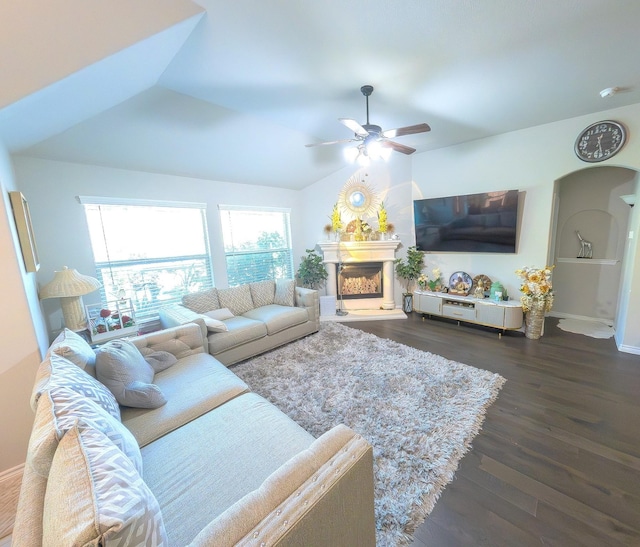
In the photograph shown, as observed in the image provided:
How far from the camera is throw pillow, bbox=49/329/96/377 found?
58.1 inches

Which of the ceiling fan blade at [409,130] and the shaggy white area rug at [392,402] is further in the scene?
the ceiling fan blade at [409,130]

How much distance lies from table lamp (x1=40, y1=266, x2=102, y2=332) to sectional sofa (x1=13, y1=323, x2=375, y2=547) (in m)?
0.74

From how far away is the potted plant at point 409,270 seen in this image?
14.5 ft

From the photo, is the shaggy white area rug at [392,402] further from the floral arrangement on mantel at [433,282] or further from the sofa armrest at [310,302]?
the floral arrangement on mantel at [433,282]

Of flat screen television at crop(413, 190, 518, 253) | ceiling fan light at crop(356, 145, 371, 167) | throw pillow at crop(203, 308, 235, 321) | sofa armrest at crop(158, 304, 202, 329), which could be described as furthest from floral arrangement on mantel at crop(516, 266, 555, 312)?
sofa armrest at crop(158, 304, 202, 329)

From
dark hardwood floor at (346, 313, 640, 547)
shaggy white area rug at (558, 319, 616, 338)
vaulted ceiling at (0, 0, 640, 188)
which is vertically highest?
vaulted ceiling at (0, 0, 640, 188)

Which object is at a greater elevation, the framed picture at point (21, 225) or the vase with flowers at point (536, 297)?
the framed picture at point (21, 225)

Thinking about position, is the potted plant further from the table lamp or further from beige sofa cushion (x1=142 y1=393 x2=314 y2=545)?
the table lamp

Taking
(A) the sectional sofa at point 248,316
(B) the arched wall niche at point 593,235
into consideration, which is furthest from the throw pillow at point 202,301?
(B) the arched wall niche at point 593,235

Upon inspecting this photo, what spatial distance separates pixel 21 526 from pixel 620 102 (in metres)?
4.98

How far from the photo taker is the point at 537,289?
3246 millimetres

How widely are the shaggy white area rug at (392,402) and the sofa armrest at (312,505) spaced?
1.67 ft

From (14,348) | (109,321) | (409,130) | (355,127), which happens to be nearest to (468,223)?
(409,130)

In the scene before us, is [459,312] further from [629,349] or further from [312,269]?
[312,269]
